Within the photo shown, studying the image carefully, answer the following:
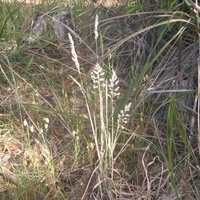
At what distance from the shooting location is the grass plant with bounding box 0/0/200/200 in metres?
1.46

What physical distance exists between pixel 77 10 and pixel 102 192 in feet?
5.33

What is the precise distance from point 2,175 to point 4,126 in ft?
1.07

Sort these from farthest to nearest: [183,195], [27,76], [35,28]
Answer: [35,28] → [27,76] → [183,195]

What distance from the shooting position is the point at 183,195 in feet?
4.80

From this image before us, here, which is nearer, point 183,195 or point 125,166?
point 183,195

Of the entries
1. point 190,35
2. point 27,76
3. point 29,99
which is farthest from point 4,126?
point 190,35

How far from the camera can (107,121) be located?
1.35m

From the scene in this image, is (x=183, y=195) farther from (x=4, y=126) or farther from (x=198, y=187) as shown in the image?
(x=4, y=126)

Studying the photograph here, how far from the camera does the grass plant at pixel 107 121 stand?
146 cm

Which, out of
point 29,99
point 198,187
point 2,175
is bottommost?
point 198,187

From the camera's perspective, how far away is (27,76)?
220 cm

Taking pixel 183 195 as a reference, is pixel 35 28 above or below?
above

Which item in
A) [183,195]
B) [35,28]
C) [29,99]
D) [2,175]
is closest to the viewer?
[183,195]

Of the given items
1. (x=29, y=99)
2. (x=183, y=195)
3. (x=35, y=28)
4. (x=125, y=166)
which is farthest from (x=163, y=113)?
(x=35, y=28)
